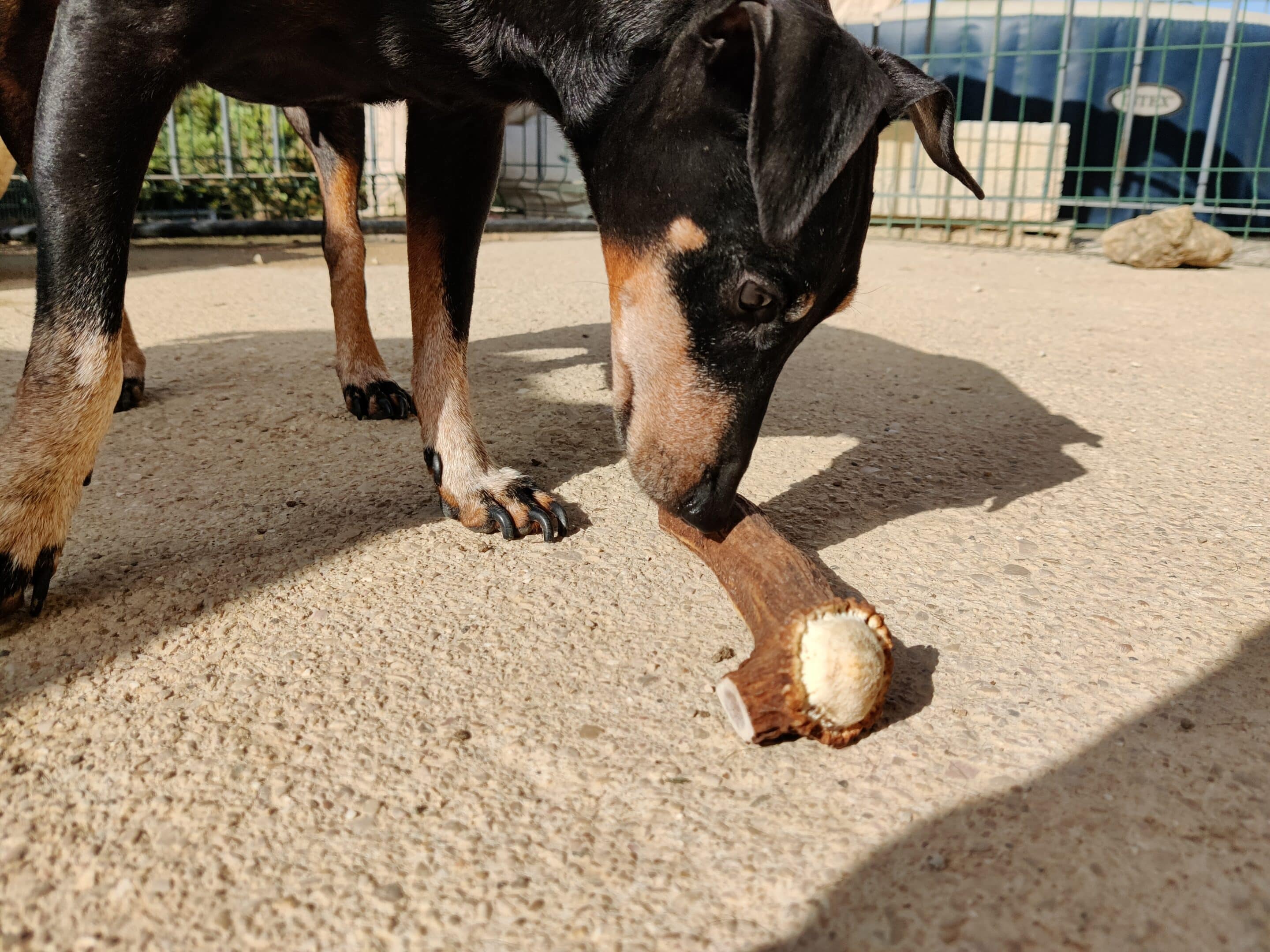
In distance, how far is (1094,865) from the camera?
141cm

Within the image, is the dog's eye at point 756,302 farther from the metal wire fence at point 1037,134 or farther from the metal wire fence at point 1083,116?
the metal wire fence at point 1083,116

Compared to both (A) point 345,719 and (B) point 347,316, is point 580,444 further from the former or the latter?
(A) point 345,719

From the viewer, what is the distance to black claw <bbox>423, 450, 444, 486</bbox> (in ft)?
8.94

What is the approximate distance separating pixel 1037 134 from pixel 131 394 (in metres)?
8.97

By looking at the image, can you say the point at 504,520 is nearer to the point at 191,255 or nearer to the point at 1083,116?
the point at 191,255

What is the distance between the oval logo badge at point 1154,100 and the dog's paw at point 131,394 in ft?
30.6

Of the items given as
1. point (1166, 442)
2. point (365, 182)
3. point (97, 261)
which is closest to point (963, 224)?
point (365, 182)

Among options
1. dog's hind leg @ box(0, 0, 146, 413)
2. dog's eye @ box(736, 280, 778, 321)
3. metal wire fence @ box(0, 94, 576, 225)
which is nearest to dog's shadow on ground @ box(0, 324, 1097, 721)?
dog's hind leg @ box(0, 0, 146, 413)

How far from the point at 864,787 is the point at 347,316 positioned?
105 inches

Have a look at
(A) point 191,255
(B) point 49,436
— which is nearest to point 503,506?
(B) point 49,436

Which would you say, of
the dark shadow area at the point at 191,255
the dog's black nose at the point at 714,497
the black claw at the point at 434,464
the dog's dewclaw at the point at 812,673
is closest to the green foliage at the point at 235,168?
the dark shadow area at the point at 191,255

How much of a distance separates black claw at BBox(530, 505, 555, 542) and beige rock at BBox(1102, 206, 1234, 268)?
6.94 m

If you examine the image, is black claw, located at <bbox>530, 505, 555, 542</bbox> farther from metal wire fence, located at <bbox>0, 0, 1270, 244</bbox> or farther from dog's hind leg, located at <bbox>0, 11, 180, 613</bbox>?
metal wire fence, located at <bbox>0, 0, 1270, 244</bbox>

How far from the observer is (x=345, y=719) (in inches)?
69.2
